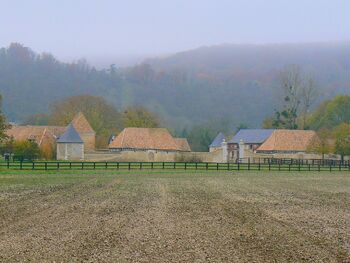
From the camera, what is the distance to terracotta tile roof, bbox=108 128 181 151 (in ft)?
283

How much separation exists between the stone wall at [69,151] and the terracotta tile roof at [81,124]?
7269 millimetres

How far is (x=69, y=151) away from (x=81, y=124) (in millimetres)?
9605

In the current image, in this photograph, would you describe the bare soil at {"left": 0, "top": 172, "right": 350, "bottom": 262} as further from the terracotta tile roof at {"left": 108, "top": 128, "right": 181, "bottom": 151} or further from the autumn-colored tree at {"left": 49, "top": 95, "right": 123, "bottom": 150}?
the autumn-colored tree at {"left": 49, "top": 95, "right": 123, "bottom": 150}

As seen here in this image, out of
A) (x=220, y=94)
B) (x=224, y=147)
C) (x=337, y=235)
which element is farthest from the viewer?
(x=220, y=94)

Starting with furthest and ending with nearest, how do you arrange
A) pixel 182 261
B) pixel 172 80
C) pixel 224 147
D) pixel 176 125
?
1. pixel 172 80
2. pixel 176 125
3. pixel 224 147
4. pixel 182 261

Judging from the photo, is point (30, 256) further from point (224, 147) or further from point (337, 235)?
point (224, 147)

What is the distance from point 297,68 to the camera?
94062mm

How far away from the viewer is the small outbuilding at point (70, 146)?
265 ft

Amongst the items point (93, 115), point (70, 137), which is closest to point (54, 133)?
point (70, 137)

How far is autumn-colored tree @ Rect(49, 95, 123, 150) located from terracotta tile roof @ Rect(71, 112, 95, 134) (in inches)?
216

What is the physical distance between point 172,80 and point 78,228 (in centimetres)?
16002

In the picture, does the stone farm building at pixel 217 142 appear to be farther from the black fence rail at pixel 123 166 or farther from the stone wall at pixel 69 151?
the black fence rail at pixel 123 166

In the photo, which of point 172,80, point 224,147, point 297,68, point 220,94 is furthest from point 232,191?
point 172,80

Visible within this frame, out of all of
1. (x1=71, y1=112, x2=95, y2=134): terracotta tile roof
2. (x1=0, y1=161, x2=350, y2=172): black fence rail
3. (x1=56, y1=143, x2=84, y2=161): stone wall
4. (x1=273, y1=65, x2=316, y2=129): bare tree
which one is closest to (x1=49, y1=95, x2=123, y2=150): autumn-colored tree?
(x1=71, y1=112, x2=95, y2=134): terracotta tile roof
